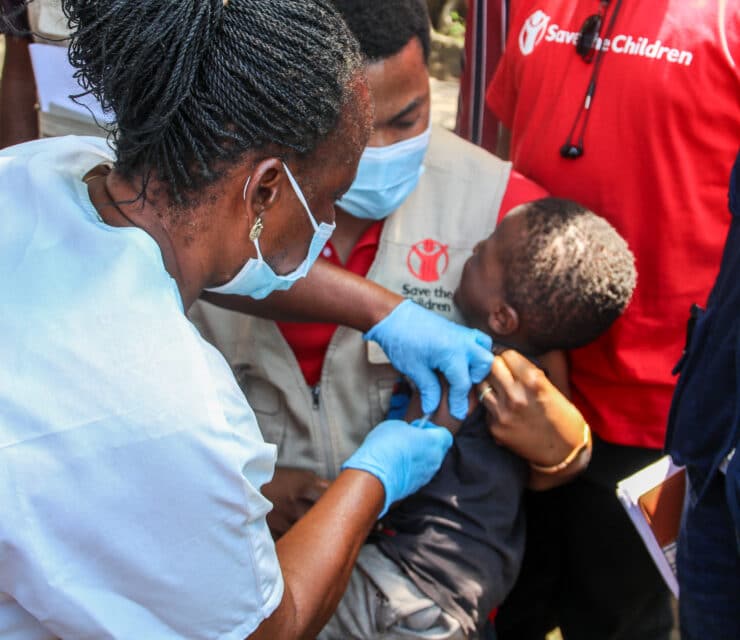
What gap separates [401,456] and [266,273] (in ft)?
1.79

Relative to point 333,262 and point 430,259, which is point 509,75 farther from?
point 333,262

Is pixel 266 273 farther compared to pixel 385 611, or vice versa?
pixel 385 611

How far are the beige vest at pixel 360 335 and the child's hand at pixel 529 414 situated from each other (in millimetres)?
274

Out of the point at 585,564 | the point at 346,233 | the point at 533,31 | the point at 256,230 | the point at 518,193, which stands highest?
the point at 533,31

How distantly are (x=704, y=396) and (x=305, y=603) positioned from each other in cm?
83

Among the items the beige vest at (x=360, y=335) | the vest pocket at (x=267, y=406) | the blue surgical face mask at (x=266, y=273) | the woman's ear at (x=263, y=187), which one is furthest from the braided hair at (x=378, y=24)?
the vest pocket at (x=267, y=406)

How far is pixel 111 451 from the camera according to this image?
0.92 m

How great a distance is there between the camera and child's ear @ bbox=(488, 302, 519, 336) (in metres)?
1.88

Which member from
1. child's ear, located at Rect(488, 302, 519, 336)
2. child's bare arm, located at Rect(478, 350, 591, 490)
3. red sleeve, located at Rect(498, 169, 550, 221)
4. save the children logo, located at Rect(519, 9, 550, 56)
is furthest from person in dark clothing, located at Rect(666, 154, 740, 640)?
save the children logo, located at Rect(519, 9, 550, 56)

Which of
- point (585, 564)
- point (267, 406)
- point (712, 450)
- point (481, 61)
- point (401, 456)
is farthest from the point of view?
point (481, 61)

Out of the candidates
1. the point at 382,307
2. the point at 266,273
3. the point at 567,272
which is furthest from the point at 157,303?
the point at 567,272

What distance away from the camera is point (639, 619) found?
267cm

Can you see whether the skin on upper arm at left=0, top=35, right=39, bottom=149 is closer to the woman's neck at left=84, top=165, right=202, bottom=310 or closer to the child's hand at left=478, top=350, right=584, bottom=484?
the woman's neck at left=84, top=165, right=202, bottom=310

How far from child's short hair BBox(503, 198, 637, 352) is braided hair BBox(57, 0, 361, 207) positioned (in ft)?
2.80
